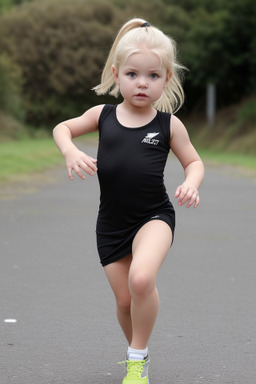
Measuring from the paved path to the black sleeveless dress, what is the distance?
0.77 metres

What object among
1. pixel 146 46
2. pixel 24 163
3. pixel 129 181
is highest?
pixel 146 46

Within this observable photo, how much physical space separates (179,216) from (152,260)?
785 centimetres

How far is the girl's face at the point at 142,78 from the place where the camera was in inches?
158

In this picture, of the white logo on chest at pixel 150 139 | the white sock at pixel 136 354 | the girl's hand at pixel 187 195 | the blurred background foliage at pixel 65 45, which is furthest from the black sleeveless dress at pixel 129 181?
the blurred background foliage at pixel 65 45

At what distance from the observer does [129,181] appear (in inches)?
159

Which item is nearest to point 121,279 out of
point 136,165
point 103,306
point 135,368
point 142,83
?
point 135,368

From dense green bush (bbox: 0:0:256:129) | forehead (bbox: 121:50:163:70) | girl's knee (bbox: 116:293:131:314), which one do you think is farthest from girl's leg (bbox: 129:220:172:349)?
dense green bush (bbox: 0:0:256:129)

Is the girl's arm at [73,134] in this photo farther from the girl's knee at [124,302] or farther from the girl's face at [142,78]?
the girl's knee at [124,302]

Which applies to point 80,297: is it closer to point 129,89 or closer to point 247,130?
point 129,89

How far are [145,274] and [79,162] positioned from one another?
0.59 m

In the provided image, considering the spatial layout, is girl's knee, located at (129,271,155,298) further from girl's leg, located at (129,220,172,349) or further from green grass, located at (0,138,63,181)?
green grass, located at (0,138,63,181)

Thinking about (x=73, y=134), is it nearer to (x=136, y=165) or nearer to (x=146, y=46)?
(x=136, y=165)

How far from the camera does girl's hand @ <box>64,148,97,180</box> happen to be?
3.76 metres

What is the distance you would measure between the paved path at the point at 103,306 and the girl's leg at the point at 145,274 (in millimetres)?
462
